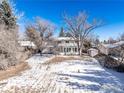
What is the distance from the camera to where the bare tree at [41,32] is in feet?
135

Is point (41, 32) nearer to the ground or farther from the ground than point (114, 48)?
farther from the ground

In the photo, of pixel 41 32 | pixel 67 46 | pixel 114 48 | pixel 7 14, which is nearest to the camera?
pixel 7 14

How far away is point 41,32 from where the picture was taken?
41.4m

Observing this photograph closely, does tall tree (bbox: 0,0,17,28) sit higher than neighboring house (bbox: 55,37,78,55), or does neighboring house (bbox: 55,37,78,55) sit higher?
tall tree (bbox: 0,0,17,28)

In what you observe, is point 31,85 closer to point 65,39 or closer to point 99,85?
point 99,85

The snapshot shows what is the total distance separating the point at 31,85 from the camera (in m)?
10.7

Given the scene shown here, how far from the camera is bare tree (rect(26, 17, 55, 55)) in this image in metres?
41.1

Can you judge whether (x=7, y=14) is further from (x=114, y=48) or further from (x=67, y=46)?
(x=67, y=46)

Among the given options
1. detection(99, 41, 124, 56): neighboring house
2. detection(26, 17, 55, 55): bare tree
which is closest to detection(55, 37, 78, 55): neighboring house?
detection(26, 17, 55, 55): bare tree

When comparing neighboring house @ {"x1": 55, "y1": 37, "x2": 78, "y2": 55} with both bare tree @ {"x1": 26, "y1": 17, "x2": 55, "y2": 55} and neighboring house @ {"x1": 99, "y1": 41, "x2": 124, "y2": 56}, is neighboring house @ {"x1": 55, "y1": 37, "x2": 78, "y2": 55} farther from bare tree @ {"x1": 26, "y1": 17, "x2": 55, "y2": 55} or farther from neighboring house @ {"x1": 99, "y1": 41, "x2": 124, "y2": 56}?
neighboring house @ {"x1": 99, "y1": 41, "x2": 124, "y2": 56}

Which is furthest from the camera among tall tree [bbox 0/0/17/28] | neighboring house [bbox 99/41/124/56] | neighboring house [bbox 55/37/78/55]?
neighboring house [bbox 55/37/78/55]

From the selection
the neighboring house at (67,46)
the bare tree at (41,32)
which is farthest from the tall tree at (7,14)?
the neighboring house at (67,46)

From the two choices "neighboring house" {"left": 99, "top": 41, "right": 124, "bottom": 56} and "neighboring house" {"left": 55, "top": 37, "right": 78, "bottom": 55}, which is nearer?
"neighboring house" {"left": 99, "top": 41, "right": 124, "bottom": 56}

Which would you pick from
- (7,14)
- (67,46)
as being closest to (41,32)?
(67,46)
